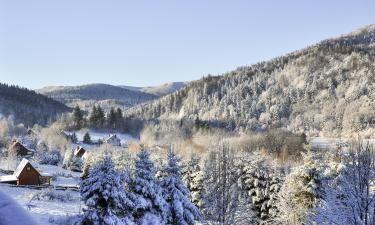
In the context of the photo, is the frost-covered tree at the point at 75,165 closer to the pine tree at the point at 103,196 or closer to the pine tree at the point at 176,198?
the pine tree at the point at 176,198

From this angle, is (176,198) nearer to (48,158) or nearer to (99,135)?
(48,158)

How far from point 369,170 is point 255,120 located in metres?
183

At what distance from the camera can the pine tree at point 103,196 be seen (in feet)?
58.6

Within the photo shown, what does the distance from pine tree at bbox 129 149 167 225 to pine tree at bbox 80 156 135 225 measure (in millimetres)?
2636

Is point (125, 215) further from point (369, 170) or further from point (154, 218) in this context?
point (369, 170)

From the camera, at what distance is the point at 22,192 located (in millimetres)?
40719

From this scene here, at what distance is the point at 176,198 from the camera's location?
23031 mm

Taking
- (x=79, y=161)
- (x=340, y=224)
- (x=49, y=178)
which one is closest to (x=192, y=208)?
(x=340, y=224)

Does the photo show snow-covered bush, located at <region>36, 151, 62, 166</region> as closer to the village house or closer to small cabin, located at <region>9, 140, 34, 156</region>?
small cabin, located at <region>9, 140, 34, 156</region>

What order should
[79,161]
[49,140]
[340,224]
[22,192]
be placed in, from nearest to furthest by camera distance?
1. [340,224]
2. [22,192]
3. [79,161]
4. [49,140]

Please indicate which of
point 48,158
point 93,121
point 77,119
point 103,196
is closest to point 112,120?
point 93,121

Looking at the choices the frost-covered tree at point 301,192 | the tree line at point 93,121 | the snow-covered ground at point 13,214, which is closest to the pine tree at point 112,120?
the tree line at point 93,121

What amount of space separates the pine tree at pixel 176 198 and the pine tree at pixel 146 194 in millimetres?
669

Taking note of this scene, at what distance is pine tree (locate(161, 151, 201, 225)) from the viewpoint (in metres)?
22.8
